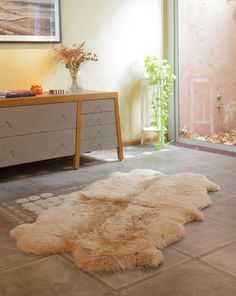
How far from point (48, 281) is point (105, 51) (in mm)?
3406

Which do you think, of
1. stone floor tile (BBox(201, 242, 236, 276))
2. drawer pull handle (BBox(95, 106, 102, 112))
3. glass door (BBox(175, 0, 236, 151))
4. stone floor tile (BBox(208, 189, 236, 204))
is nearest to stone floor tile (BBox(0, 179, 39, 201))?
drawer pull handle (BBox(95, 106, 102, 112))

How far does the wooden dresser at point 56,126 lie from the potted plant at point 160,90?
0.81 m

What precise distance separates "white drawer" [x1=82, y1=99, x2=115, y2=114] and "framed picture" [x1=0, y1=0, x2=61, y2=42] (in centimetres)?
84

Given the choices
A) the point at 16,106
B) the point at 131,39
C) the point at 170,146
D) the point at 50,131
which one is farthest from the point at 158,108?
the point at 16,106

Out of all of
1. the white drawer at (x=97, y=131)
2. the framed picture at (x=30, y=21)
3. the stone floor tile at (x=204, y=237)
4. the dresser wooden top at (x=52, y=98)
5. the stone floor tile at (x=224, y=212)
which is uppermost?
the framed picture at (x=30, y=21)

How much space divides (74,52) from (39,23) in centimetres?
44

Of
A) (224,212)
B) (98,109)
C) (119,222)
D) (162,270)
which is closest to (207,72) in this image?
(98,109)

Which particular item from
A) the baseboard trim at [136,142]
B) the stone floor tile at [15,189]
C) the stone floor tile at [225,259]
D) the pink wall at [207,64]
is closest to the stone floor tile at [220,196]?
the stone floor tile at [225,259]

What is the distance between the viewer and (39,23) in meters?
4.43

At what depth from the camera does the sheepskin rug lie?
7.42 ft

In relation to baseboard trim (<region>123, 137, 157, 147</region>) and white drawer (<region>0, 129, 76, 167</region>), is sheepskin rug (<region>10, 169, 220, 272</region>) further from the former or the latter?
baseboard trim (<region>123, 137, 157, 147</region>)

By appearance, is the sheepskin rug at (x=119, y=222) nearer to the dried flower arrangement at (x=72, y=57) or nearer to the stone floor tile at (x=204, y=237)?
the stone floor tile at (x=204, y=237)

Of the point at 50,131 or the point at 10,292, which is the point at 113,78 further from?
the point at 10,292

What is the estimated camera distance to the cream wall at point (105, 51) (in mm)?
4445
